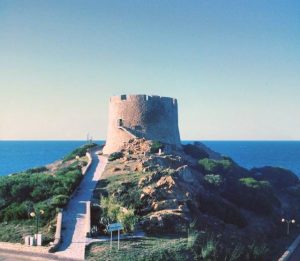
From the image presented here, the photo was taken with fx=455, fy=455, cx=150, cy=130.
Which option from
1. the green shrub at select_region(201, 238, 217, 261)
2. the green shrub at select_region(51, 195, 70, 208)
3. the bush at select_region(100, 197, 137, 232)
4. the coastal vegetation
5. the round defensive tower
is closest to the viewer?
the green shrub at select_region(201, 238, 217, 261)

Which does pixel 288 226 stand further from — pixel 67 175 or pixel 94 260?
pixel 94 260

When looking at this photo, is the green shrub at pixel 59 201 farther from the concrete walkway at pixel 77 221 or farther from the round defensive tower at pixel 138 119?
the round defensive tower at pixel 138 119

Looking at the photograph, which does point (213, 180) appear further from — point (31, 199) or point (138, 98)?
point (31, 199)

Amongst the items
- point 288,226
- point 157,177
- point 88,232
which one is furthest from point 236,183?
point 88,232

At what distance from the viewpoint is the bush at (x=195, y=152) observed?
174 ft

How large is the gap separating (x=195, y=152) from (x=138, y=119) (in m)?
9.16

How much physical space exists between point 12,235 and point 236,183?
24036 mm

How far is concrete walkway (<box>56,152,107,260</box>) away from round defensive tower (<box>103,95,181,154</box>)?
9345 mm

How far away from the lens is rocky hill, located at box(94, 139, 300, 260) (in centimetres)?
2767

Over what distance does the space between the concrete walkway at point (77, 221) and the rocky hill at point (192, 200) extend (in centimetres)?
108

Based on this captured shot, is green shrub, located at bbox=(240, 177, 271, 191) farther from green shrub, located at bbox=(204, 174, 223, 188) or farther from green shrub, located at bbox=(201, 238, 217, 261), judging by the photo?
green shrub, located at bbox=(201, 238, 217, 261)

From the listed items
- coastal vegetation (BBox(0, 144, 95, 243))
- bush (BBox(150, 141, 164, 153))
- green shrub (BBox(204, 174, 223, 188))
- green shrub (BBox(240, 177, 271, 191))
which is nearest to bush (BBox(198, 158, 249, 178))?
green shrub (BBox(240, 177, 271, 191))

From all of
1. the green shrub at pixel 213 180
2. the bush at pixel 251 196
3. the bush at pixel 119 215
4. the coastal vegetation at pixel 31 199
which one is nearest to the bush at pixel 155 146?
the green shrub at pixel 213 180

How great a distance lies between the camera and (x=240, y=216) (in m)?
35.5
